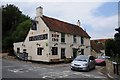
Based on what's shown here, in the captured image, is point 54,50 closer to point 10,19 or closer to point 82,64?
point 82,64

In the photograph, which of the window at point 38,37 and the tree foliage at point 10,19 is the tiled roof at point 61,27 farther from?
the tree foliage at point 10,19

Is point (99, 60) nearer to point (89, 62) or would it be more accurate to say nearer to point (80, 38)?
point (80, 38)

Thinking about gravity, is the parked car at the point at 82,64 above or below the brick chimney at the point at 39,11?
below

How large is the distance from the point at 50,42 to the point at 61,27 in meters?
5.16

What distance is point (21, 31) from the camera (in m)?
47.8

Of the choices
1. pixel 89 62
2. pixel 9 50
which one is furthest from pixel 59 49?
pixel 9 50

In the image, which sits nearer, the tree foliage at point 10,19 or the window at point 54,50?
the window at point 54,50

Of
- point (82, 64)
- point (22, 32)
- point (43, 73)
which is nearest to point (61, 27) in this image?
point (22, 32)

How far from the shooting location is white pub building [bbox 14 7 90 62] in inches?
1291

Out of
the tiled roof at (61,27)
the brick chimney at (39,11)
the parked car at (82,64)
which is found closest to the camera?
the parked car at (82,64)

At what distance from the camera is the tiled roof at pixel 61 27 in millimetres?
34156

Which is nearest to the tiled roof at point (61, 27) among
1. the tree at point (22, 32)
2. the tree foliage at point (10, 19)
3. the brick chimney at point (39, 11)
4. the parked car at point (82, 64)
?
the brick chimney at point (39, 11)

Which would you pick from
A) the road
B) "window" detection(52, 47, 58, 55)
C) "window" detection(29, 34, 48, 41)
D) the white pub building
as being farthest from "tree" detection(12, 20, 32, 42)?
the road

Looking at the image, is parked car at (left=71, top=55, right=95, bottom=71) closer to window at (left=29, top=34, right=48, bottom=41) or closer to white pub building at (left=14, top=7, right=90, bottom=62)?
white pub building at (left=14, top=7, right=90, bottom=62)
